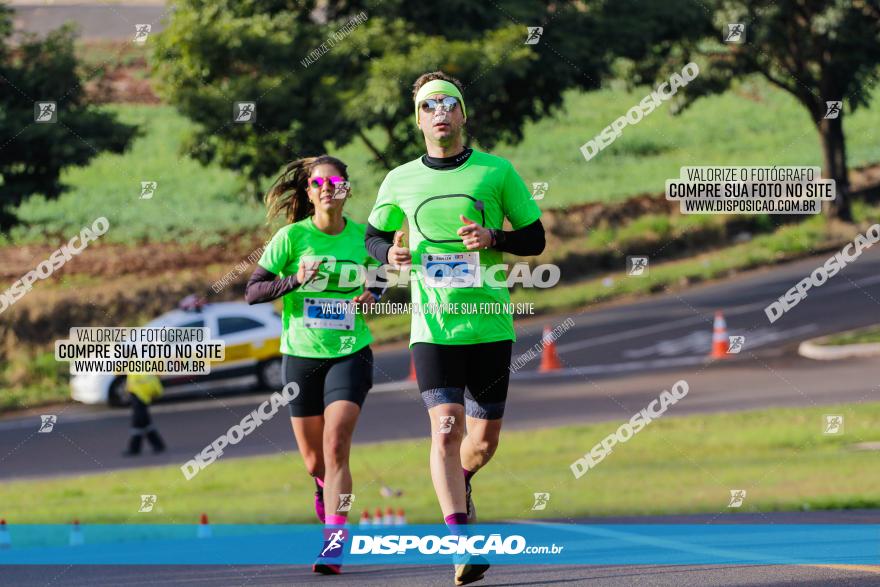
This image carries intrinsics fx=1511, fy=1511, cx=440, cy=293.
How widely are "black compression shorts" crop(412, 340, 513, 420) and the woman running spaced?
0.98 metres

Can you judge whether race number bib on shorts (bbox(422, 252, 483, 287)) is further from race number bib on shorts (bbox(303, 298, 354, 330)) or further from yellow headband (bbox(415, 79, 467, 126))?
race number bib on shorts (bbox(303, 298, 354, 330))

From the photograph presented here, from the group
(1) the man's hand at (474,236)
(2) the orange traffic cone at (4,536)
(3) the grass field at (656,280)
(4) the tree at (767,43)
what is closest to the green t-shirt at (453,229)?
(1) the man's hand at (474,236)

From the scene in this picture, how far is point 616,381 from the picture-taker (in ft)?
72.5

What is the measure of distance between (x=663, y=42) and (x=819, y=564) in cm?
2329

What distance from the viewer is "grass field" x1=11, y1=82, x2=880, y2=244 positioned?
3478 cm

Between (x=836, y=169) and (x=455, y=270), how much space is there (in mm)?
26243

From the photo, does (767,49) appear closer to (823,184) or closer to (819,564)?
(823,184)

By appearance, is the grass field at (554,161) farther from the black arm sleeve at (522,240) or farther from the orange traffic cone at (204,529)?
the black arm sleeve at (522,240)

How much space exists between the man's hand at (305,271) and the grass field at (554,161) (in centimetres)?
2132

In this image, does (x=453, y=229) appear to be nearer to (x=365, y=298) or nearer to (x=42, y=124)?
(x=365, y=298)

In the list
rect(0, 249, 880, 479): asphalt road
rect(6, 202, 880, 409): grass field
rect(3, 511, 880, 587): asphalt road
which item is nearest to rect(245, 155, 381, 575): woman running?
rect(3, 511, 880, 587): asphalt road

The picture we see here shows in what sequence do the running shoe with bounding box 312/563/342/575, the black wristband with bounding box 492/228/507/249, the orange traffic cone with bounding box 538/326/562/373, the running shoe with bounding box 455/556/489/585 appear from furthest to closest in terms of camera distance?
1. the orange traffic cone with bounding box 538/326/562/373
2. the running shoe with bounding box 312/563/342/575
3. the black wristband with bounding box 492/228/507/249
4. the running shoe with bounding box 455/556/489/585

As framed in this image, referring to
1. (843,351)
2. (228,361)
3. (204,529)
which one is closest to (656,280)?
(843,351)

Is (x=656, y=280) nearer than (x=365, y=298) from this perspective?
No
